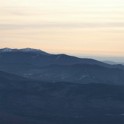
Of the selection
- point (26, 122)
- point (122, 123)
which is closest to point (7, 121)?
point (26, 122)

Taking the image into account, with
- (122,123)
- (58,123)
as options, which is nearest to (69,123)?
(58,123)

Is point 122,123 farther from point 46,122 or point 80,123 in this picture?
point 46,122

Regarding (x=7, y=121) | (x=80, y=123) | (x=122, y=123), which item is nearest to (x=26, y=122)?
(x=7, y=121)

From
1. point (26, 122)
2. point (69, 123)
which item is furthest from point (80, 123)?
point (26, 122)

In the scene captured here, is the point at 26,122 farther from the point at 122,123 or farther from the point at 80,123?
the point at 122,123

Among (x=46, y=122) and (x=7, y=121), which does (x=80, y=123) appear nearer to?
(x=46, y=122)
